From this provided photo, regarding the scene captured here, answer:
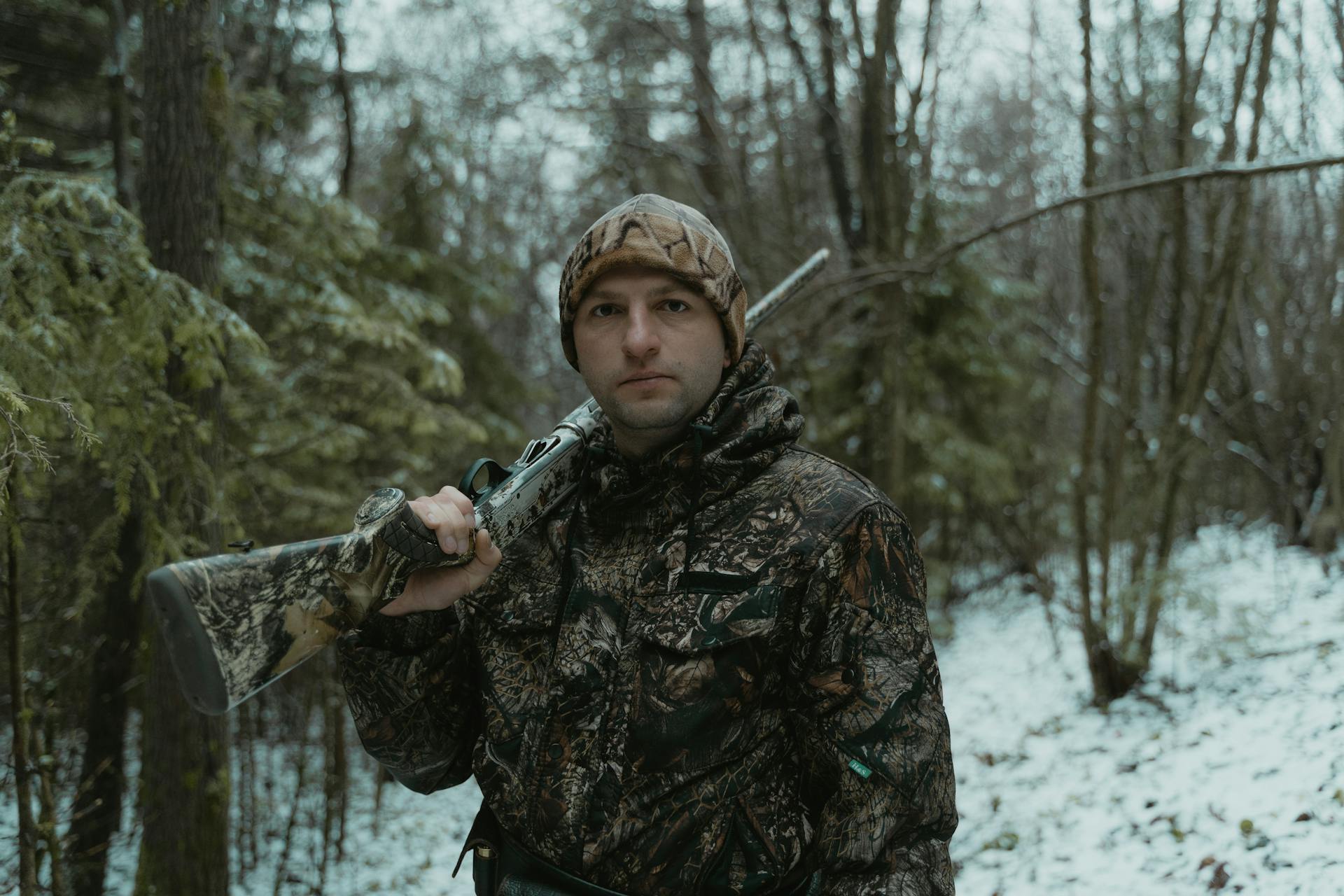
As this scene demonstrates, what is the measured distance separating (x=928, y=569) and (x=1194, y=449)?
3.89m

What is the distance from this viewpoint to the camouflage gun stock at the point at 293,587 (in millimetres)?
1553

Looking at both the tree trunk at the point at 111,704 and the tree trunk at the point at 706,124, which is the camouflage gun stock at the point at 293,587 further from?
the tree trunk at the point at 706,124

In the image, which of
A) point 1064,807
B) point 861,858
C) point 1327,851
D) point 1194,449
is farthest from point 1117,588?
point 861,858

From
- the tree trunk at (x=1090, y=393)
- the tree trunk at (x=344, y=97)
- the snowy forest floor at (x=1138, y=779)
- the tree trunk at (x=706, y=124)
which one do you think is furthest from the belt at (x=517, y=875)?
the tree trunk at (x=706, y=124)

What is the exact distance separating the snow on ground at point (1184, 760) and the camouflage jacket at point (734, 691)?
321cm

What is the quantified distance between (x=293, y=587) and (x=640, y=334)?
0.83 meters

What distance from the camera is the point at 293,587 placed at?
1704 millimetres

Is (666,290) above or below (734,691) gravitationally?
above

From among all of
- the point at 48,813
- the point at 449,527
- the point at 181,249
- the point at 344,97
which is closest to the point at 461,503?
the point at 449,527

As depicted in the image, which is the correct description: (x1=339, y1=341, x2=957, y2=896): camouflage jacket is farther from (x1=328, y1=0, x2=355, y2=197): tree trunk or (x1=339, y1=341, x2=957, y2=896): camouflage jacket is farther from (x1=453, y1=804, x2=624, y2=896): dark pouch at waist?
(x1=328, y1=0, x2=355, y2=197): tree trunk

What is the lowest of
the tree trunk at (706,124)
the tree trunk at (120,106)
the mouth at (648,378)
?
the mouth at (648,378)

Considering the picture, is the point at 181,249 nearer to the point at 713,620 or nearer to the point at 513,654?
the point at 513,654

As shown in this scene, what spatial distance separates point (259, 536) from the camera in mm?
6371

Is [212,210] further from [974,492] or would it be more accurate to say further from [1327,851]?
[974,492]
